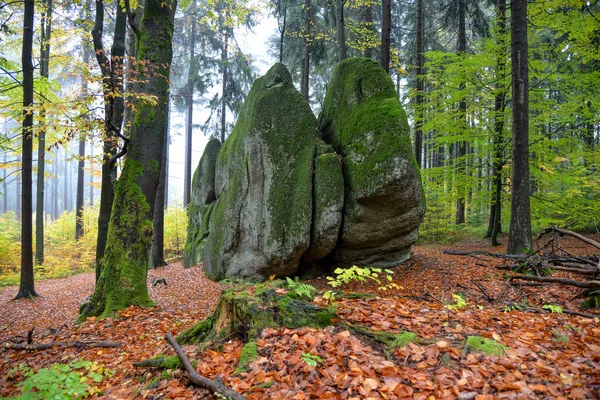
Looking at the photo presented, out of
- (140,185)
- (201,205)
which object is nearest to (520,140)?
(140,185)

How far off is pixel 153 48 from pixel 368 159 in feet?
17.0

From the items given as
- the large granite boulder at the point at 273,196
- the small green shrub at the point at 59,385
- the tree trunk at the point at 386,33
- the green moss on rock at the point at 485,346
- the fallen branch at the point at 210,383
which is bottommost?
the small green shrub at the point at 59,385

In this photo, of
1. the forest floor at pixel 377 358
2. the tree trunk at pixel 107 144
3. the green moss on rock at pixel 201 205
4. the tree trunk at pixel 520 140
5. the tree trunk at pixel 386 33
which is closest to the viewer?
the forest floor at pixel 377 358

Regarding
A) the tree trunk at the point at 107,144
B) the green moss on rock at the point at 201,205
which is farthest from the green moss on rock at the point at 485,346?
the green moss on rock at the point at 201,205

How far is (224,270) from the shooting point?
9695 mm

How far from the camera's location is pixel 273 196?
884 cm

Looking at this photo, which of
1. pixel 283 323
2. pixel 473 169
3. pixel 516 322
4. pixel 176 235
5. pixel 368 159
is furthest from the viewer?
pixel 176 235

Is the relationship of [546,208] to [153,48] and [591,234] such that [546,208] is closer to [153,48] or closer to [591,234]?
[591,234]

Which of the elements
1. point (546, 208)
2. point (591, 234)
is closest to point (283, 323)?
point (546, 208)

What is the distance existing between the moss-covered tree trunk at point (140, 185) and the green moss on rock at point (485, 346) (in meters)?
5.40

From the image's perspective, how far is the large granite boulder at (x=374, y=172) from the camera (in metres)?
7.68

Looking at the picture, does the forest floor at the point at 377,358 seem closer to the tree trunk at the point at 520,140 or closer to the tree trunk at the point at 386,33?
the tree trunk at the point at 520,140

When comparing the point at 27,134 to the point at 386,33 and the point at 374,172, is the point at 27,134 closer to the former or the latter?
the point at 374,172

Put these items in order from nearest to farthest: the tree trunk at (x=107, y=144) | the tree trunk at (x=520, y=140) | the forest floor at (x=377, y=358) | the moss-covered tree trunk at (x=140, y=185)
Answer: the forest floor at (x=377, y=358) → the moss-covered tree trunk at (x=140, y=185) → the tree trunk at (x=107, y=144) → the tree trunk at (x=520, y=140)
